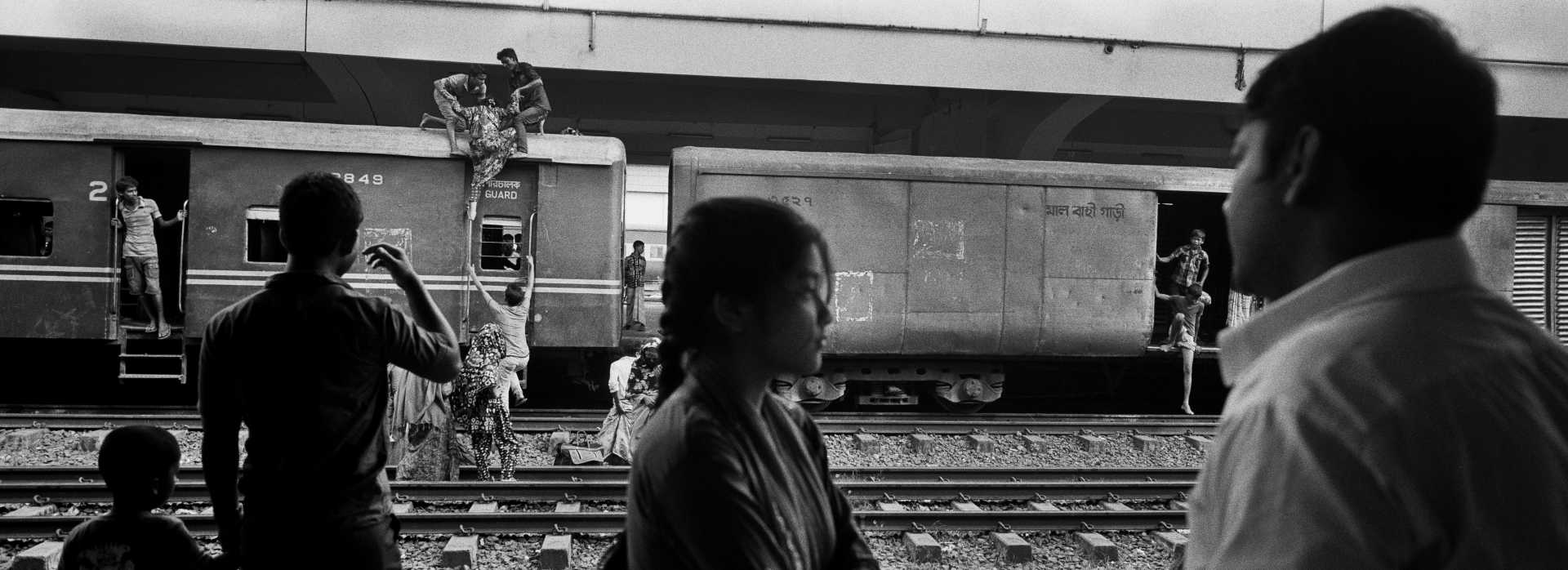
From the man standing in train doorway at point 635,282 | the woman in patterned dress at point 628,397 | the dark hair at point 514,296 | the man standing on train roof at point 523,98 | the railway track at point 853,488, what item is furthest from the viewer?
the man standing in train doorway at point 635,282

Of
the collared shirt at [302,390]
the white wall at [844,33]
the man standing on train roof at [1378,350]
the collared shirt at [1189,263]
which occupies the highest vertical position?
the white wall at [844,33]

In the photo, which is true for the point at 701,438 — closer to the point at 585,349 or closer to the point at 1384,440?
the point at 1384,440

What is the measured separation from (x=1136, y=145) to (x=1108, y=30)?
22.9ft

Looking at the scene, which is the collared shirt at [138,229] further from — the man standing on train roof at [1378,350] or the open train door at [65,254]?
the man standing on train roof at [1378,350]

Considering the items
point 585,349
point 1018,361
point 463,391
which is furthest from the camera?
point 1018,361

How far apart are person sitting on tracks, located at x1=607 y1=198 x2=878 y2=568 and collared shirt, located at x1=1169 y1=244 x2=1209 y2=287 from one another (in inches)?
479

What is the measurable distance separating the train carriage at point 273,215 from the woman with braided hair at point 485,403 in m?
3.62

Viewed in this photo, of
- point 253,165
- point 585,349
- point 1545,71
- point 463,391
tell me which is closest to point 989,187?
point 585,349

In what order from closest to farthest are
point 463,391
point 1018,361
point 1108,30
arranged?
point 463,391
point 1018,361
point 1108,30

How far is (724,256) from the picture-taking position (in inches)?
71.4

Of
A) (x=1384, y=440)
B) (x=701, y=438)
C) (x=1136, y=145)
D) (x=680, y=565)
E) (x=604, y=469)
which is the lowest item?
(x=604, y=469)

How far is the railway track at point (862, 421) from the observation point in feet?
33.2

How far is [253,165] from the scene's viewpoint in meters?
11.1

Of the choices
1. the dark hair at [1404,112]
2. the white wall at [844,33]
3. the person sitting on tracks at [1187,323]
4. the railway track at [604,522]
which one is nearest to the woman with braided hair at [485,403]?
the railway track at [604,522]
